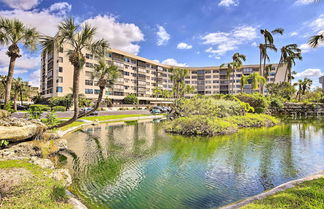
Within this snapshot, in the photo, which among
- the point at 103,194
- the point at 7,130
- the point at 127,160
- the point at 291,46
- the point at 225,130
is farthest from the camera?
the point at 291,46

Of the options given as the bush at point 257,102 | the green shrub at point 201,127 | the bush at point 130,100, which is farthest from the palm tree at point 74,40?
the bush at point 130,100

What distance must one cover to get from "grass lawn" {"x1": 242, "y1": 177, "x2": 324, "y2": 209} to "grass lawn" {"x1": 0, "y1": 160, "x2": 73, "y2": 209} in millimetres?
6301

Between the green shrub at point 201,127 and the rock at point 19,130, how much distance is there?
15.6 m

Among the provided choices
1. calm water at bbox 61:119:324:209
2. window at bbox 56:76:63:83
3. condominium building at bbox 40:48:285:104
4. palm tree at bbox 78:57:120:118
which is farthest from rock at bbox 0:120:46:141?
window at bbox 56:76:63:83

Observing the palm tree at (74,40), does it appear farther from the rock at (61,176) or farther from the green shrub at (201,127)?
the green shrub at (201,127)

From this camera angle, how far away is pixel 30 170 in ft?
30.0

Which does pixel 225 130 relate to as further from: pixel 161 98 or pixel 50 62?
pixel 161 98

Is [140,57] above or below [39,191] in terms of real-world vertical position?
above

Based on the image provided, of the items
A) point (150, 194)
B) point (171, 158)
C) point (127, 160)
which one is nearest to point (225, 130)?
point (171, 158)

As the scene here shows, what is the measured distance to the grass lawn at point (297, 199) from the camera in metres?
5.70

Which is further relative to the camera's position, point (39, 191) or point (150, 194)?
point (150, 194)

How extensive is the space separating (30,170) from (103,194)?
12.8 ft

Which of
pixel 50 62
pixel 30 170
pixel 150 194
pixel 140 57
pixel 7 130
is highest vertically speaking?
pixel 140 57

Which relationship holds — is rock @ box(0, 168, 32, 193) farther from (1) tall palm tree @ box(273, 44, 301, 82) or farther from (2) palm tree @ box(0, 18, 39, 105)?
(1) tall palm tree @ box(273, 44, 301, 82)
